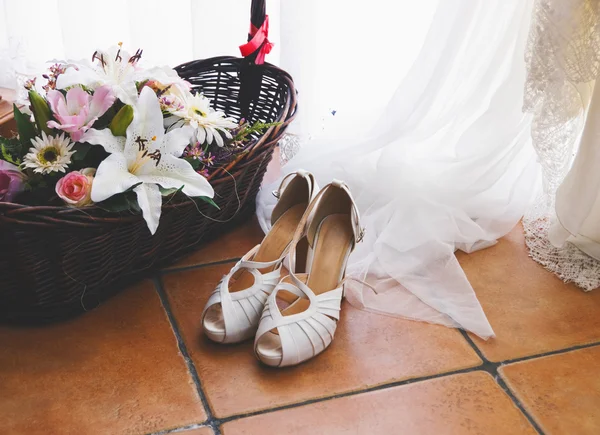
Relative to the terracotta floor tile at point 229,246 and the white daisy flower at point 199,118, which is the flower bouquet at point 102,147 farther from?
the terracotta floor tile at point 229,246

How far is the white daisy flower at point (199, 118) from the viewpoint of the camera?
1.17 m

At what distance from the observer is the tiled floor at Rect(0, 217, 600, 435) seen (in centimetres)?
104

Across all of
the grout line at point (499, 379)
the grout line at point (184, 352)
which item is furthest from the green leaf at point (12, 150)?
the grout line at point (499, 379)

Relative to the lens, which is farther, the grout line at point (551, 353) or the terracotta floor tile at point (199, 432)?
the grout line at point (551, 353)

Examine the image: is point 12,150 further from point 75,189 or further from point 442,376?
point 442,376

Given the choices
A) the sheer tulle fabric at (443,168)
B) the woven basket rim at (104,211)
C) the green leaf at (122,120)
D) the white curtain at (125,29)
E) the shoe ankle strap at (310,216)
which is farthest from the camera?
the white curtain at (125,29)

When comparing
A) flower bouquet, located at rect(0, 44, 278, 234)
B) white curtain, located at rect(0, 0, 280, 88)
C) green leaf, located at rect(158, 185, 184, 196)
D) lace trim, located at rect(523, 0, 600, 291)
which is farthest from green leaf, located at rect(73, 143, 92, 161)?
lace trim, located at rect(523, 0, 600, 291)

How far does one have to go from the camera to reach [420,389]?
1.12m

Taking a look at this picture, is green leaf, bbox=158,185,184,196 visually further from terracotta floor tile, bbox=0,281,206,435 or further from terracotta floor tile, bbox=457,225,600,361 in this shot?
terracotta floor tile, bbox=457,225,600,361

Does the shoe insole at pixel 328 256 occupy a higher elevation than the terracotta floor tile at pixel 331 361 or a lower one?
higher

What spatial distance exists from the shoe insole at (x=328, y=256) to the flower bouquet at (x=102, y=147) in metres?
0.24

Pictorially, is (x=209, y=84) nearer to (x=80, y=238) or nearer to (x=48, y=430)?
(x=80, y=238)

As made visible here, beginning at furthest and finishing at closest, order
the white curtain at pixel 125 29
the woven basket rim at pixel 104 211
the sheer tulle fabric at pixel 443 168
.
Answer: the white curtain at pixel 125 29 → the sheer tulle fabric at pixel 443 168 → the woven basket rim at pixel 104 211

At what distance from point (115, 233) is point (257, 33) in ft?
1.77
